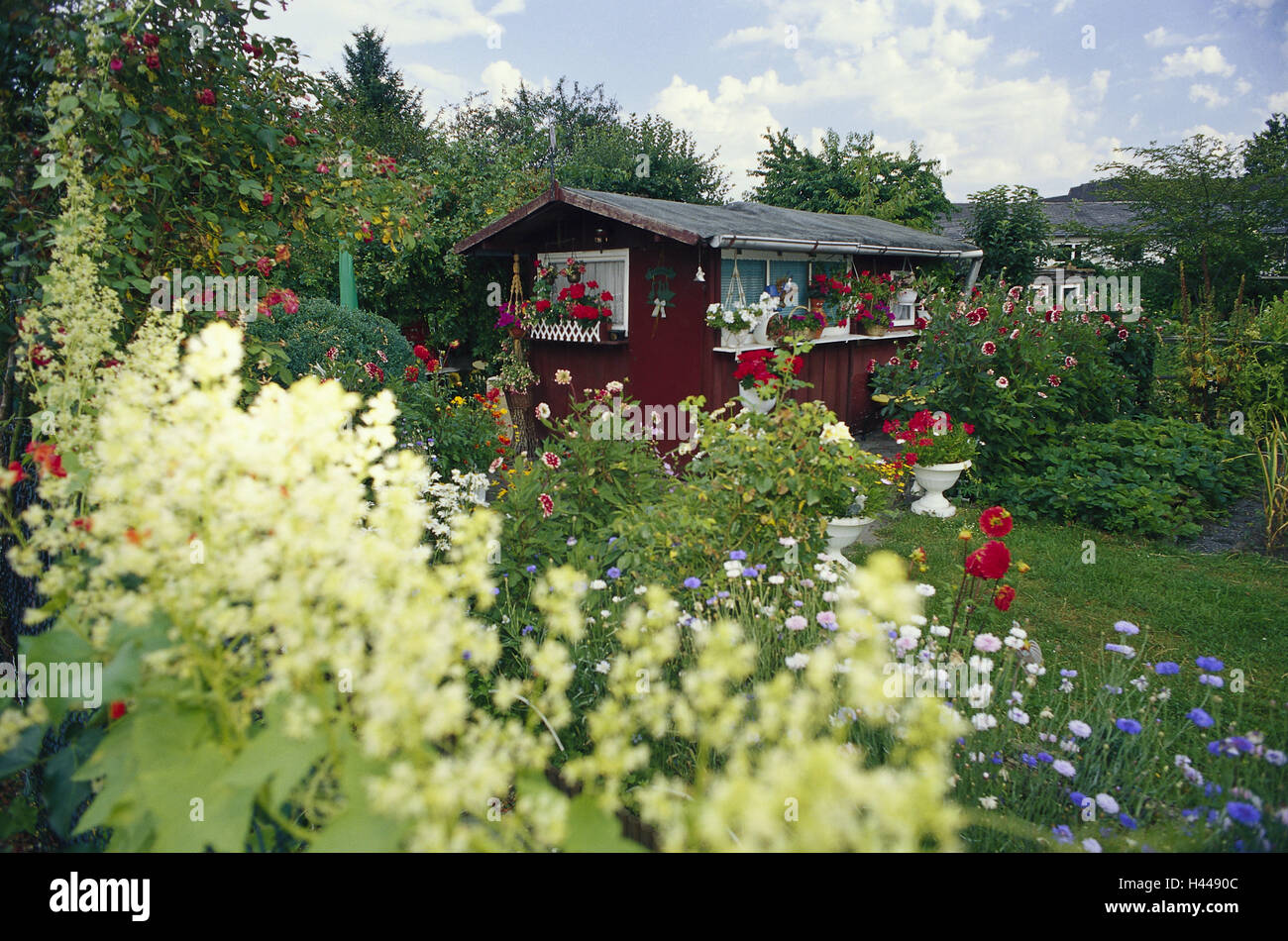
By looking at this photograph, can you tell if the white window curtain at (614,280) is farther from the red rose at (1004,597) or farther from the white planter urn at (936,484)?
the red rose at (1004,597)

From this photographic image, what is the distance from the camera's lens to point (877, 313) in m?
10.2

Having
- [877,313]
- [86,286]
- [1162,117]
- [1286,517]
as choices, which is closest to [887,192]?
[1162,117]

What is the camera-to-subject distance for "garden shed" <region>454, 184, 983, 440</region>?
7.73 metres

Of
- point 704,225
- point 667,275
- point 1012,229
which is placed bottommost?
point 667,275

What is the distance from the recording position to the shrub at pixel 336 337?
616cm

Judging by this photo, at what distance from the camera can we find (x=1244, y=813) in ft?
4.70

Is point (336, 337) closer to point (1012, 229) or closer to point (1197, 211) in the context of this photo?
point (1012, 229)

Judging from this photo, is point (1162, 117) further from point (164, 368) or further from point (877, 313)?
point (164, 368)

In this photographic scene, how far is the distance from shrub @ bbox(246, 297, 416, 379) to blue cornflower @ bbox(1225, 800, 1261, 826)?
19.6 ft

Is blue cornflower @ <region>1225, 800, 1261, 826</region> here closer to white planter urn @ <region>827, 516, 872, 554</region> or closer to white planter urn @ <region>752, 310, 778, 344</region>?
white planter urn @ <region>827, 516, 872, 554</region>

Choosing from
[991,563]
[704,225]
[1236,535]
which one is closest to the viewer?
[991,563]

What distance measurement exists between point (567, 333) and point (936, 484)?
482 cm

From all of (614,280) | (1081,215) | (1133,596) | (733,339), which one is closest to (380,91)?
(614,280)

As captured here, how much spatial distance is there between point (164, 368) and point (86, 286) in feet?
3.13
